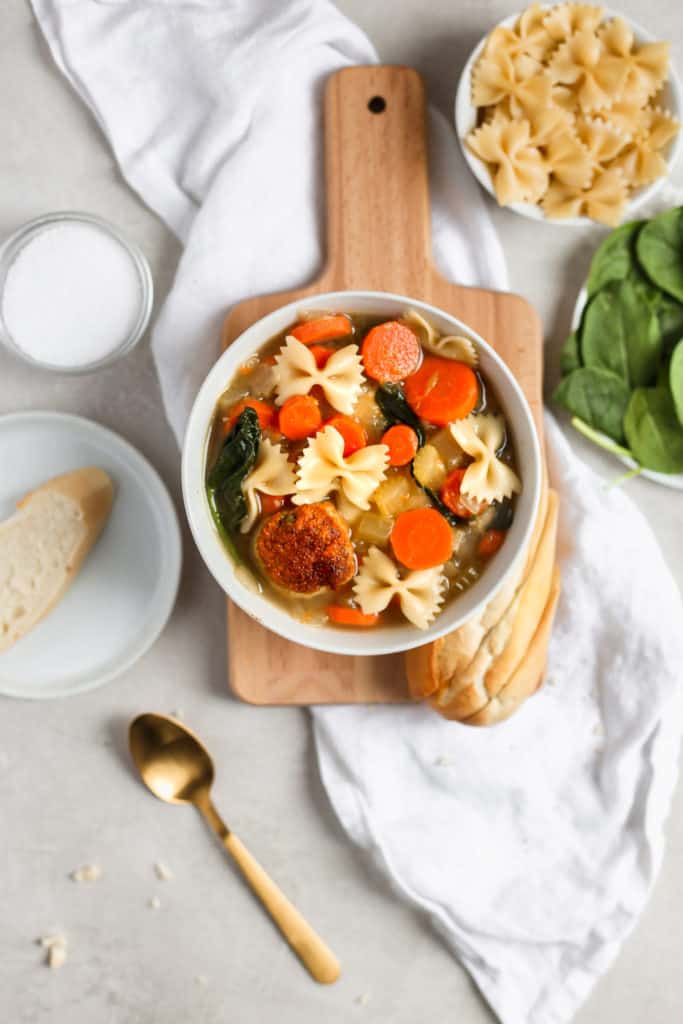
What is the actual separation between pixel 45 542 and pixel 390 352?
54.6 inches

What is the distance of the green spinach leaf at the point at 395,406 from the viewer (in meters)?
2.75

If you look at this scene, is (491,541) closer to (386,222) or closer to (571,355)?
(571,355)

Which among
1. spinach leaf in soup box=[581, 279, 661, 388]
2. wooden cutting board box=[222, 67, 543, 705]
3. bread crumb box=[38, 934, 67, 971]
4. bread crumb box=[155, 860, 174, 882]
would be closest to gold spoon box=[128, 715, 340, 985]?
bread crumb box=[155, 860, 174, 882]

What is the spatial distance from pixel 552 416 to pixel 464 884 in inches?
69.0

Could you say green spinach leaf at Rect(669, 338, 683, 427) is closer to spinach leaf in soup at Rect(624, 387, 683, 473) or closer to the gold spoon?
spinach leaf in soup at Rect(624, 387, 683, 473)

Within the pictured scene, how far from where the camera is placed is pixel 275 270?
3166 millimetres

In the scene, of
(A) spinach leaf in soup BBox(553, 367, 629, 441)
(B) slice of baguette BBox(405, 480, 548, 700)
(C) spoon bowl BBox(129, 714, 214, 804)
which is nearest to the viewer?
(B) slice of baguette BBox(405, 480, 548, 700)

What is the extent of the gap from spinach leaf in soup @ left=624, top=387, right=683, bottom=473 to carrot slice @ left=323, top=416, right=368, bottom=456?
1.05 m

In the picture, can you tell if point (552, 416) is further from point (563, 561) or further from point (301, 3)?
point (301, 3)

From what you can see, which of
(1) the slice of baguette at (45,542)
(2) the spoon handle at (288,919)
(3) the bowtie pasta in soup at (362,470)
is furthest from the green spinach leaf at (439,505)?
(2) the spoon handle at (288,919)

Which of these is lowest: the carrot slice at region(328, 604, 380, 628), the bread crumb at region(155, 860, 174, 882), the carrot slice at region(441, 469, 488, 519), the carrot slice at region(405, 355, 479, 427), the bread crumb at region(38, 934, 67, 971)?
the bread crumb at region(38, 934, 67, 971)

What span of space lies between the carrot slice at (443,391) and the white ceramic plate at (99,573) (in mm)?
996

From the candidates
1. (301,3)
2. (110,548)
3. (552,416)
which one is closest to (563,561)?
(552,416)

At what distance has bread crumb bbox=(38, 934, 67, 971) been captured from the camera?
3350 mm
